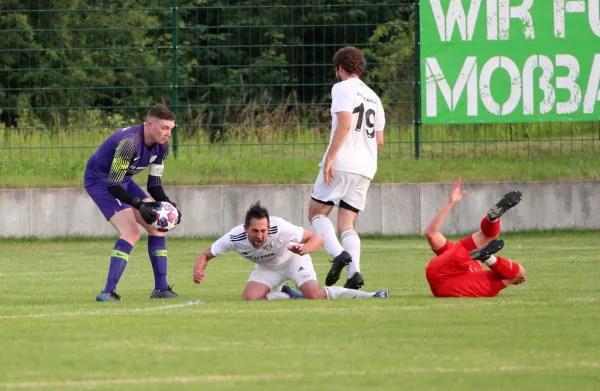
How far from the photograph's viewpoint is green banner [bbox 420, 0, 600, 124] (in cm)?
2148

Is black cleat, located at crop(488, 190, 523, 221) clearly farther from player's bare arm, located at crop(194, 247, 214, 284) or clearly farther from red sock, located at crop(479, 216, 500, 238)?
player's bare arm, located at crop(194, 247, 214, 284)

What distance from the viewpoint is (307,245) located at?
1105 centimetres

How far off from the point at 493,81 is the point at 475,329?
13.0 m

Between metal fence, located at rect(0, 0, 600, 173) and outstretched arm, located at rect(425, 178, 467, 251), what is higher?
metal fence, located at rect(0, 0, 600, 173)

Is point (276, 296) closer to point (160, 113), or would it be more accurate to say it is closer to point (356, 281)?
point (356, 281)

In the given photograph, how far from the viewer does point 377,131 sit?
12453 millimetres

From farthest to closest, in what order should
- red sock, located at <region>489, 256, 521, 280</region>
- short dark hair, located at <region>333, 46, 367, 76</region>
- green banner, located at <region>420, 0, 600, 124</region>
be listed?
1. green banner, located at <region>420, 0, 600, 124</region>
2. short dark hair, located at <region>333, 46, 367, 76</region>
3. red sock, located at <region>489, 256, 521, 280</region>

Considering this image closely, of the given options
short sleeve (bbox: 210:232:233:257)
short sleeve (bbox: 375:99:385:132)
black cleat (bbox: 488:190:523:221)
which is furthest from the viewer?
short sleeve (bbox: 375:99:385:132)

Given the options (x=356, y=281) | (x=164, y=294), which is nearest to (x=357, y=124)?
(x=356, y=281)

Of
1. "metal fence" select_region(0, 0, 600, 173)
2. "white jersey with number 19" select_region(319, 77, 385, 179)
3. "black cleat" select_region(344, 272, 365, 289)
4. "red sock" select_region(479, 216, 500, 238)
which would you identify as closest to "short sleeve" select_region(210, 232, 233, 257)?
"black cleat" select_region(344, 272, 365, 289)

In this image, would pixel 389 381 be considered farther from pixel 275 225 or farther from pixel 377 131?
pixel 377 131

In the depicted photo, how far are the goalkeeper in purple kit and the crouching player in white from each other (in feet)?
2.53

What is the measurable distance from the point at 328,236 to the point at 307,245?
0.74 meters

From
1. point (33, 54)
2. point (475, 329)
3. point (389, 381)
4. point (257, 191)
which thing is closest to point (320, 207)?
point (475, 329)
